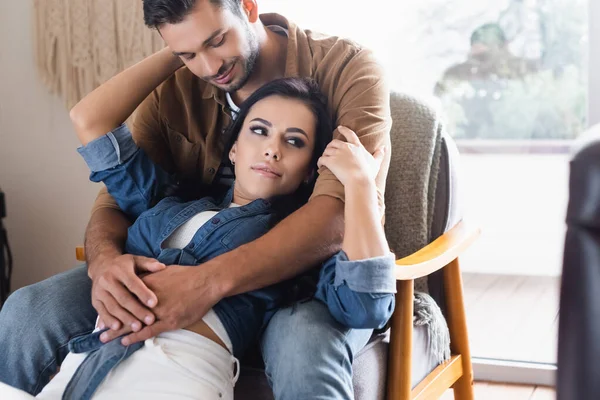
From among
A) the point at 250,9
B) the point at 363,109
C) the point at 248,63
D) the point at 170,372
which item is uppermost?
the point at 250,9

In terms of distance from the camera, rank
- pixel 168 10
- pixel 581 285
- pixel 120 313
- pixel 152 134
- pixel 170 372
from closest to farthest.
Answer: pixel 581 285
pixel 170 372
pixel 120 313
pixel 168 10
pixel 152 134

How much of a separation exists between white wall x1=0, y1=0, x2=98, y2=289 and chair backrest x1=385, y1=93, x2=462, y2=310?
1.30m

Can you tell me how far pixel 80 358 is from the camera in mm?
1384

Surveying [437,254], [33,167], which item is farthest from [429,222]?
[33,167]

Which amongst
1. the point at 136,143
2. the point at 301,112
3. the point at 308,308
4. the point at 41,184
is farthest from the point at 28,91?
the point at 308,308

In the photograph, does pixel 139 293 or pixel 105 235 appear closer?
pixel 139 293

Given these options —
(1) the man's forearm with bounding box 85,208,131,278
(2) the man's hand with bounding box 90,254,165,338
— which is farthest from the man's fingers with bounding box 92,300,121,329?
(1) the man's forearm with bounding box 85,208,131,278

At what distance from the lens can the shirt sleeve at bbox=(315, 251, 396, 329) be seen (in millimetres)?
1343

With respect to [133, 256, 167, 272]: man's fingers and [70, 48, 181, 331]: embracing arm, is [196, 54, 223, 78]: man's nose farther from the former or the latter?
[133, 256, 167, 272]: man's fingers

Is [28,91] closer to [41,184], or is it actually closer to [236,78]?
[41,184]

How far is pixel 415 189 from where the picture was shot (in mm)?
1748

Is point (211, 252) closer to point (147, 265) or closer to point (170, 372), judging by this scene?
point (147, 265)

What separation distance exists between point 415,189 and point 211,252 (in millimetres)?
506

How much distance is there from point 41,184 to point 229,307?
1.54 meters
